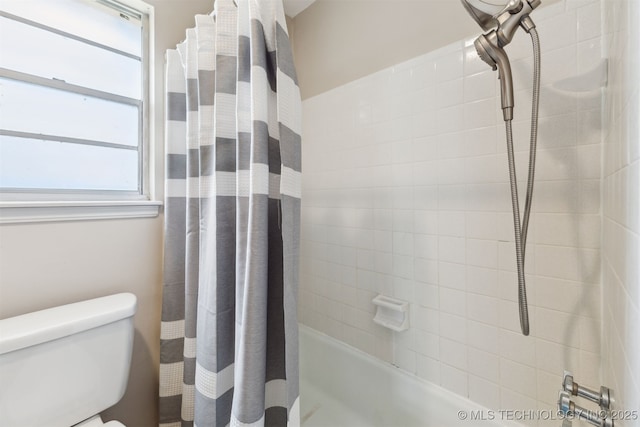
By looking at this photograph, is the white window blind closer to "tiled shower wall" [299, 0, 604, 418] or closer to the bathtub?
"tiled shower wall" [299, 0, 604, 418]

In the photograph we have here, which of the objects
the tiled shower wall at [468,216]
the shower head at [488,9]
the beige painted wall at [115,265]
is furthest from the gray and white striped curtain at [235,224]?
the tiled shower wall at [468,216]

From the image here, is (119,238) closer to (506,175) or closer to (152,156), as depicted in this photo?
(152,156)

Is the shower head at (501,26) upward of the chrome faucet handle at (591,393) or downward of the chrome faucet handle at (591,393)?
upward

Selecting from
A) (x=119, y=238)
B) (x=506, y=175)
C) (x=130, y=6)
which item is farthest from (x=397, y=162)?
(x=130, y=6)

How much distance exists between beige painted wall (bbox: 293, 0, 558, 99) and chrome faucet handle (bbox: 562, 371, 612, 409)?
114cm

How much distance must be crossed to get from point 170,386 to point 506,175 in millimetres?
1517

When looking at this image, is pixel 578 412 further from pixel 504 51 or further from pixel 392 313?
pixel 504 51

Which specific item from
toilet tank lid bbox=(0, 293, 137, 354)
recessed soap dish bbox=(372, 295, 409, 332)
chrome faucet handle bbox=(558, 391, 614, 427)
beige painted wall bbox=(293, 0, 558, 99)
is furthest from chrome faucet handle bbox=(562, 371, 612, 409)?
toilet tank lid bbox=(0, 293, 137, 354)

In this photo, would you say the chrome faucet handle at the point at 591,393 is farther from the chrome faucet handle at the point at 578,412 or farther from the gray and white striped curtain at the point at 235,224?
the gray and white striped curtain at the point at 235,224

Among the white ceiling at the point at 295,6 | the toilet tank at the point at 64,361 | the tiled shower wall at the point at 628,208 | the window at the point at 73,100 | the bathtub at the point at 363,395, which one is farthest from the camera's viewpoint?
the white ceiling at the point at 295,6

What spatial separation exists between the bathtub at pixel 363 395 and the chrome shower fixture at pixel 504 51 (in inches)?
20.4

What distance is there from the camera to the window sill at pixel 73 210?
0.85 metres

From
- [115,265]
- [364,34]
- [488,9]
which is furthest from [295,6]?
[115,265]

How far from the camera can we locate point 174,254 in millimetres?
1047
